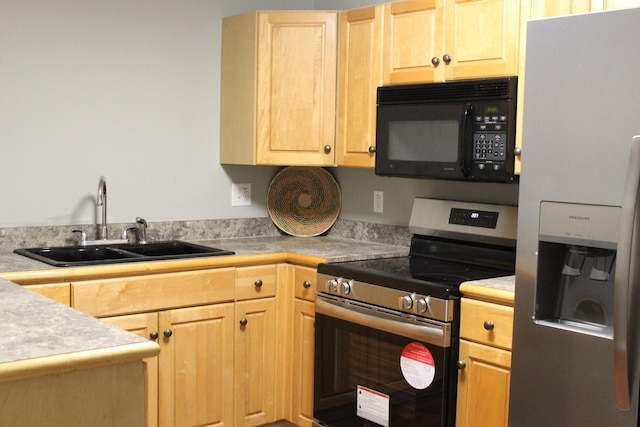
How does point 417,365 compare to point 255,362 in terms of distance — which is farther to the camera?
point 255,362

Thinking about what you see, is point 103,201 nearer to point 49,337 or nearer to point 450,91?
point 450,91

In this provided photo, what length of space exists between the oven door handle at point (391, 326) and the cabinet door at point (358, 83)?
0.70 m

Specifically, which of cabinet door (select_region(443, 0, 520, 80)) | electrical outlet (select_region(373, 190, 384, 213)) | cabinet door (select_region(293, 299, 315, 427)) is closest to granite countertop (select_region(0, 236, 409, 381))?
cabinet door (select_region(293, 299, 315, 427))

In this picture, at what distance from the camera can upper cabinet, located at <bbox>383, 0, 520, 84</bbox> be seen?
9.67 ft

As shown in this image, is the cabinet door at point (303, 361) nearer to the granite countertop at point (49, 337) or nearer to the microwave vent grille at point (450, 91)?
the microwave vent grille at point (450, 91)

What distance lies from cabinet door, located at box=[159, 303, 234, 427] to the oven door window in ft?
1.29

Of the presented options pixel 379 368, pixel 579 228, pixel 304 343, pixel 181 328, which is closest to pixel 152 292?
pixel 181 328

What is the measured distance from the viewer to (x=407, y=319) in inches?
115

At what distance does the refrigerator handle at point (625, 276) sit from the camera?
2129 millimetres

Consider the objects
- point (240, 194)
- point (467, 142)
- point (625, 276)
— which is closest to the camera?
point (625, 276)

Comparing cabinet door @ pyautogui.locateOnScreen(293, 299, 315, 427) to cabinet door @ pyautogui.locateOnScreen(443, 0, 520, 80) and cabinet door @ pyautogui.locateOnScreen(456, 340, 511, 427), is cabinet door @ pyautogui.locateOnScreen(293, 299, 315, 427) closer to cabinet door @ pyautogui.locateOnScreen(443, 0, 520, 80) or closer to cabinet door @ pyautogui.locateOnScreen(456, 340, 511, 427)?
cabinet door @ pyautogui.locateOnScreen(456, 340, 511, 427)

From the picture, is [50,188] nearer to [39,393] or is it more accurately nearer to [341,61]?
[341,61]

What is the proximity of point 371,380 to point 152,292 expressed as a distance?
934mm

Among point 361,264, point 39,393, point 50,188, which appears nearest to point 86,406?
point 39,393
